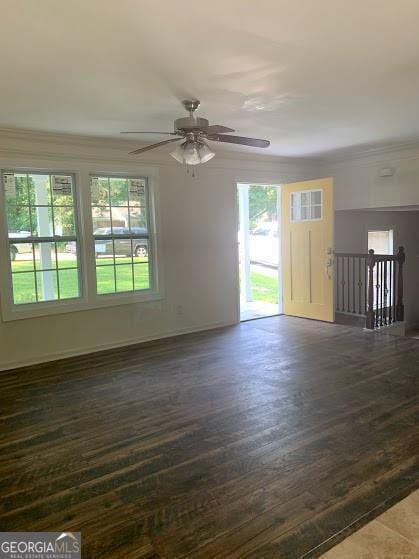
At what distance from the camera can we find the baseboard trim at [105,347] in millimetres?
4570

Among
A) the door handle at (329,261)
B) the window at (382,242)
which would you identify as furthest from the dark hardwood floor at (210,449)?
the window at (382,242)

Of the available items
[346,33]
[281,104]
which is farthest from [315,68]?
[281,104]

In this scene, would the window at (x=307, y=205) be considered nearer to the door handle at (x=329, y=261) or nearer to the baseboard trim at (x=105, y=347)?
the door handle at (x=329, y=261)

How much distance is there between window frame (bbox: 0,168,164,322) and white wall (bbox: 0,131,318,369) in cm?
5

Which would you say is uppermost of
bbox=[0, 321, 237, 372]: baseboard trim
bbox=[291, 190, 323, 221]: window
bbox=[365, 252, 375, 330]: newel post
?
bbox=[291, 190, 323, 221]: window

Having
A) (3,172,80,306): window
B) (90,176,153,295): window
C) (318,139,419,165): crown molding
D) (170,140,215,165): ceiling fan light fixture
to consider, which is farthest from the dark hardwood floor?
(318,139,419,165): crown molding

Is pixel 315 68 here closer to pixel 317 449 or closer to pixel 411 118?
pixel 411 118

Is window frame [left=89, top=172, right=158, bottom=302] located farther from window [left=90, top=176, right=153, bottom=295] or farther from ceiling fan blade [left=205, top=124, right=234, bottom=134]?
ceiling fan blade [left=205, top=124, right=234, bottom=134]

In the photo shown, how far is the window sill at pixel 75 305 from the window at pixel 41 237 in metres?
0.08

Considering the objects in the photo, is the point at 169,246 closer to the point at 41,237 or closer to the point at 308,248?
the point at 41,237

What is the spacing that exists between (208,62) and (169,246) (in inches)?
119

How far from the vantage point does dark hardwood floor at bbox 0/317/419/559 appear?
2004mm

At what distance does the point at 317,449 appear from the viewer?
265 centimetres

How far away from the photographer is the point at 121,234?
5.26 metres
